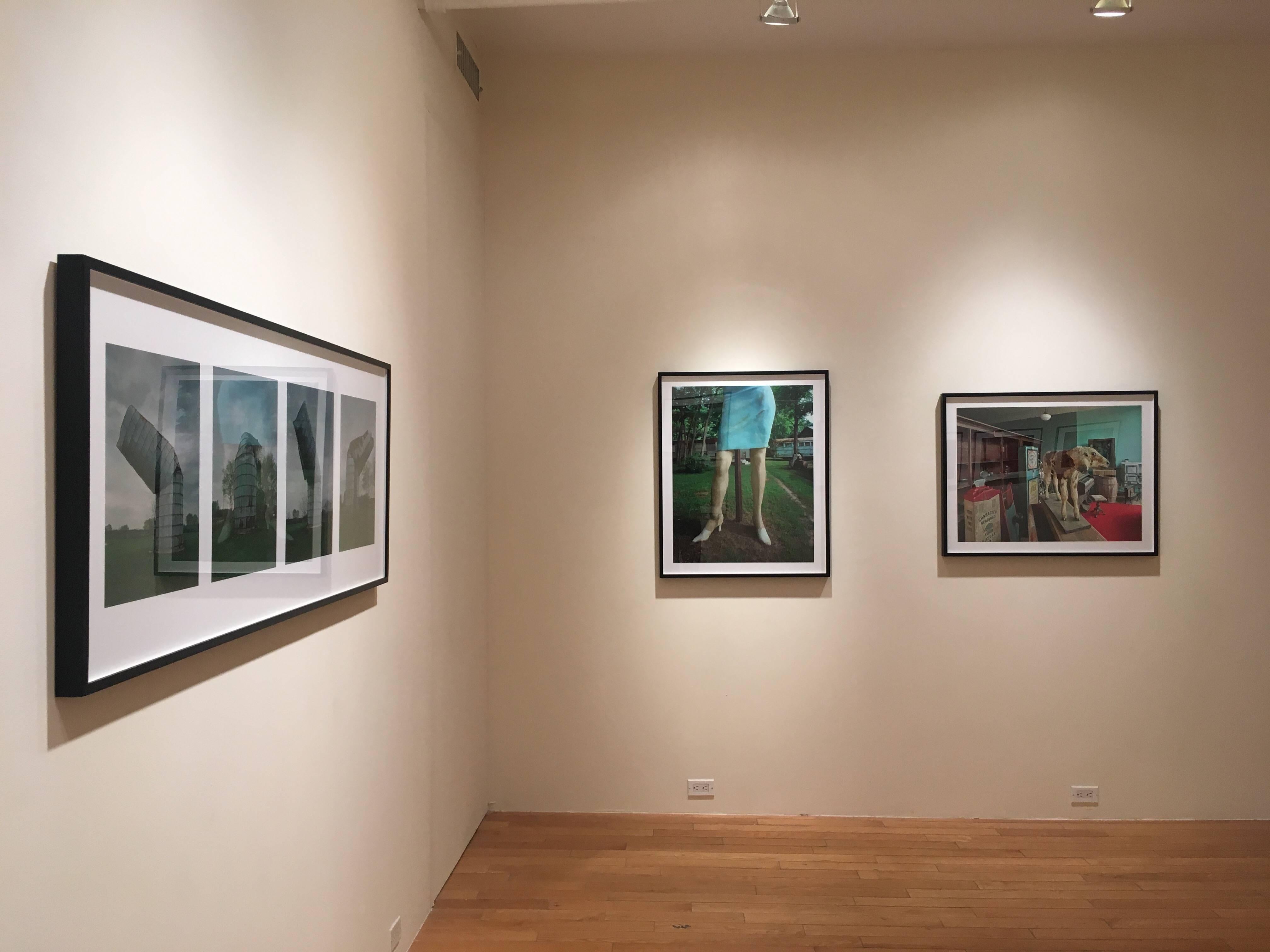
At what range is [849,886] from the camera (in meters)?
3.04

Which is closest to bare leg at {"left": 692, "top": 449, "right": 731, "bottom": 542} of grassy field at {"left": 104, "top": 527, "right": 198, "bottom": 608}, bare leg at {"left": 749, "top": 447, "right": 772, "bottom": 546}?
bare leg at {"left": 749, "top": 447, "right": 772, "bottom": 546}

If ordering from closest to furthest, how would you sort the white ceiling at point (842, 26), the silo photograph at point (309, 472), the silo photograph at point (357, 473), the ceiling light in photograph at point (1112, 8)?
the silo photograph at point (309, 472)
the silo photograph at point (357, 473)
the ceiling light in photograph at point (1112, 8)
the white ceiling at point (842, 26)

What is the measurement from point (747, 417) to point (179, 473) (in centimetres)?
260

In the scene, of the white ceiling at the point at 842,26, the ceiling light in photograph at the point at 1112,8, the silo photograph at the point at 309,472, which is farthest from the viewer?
the white ceiling at the point at 842,26

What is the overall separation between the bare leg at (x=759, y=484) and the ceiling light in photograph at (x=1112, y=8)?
1961mm

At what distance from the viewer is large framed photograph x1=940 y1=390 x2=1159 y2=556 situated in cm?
360

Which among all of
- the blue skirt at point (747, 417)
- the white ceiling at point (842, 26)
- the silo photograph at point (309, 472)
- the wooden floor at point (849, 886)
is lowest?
the wooden floor at point (849, 886)

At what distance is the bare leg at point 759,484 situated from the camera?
3.67 m

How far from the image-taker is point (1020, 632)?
364 centimetres

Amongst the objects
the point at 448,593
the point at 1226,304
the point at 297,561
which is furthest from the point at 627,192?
the point at 1226,304

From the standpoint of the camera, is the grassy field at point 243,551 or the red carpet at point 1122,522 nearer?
the grassy field at point 243,551

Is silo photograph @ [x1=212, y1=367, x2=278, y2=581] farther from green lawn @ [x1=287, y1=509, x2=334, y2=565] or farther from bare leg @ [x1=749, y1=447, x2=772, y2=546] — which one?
bare leg @ [x1=749, y1=447, x2=772, y2=546]

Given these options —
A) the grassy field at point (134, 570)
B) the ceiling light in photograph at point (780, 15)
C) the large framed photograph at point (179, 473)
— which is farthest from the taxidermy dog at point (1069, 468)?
the grassy field at point (134, 570)

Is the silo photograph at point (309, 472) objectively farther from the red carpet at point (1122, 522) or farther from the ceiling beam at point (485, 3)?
the red carpet at point (1122, 522)
